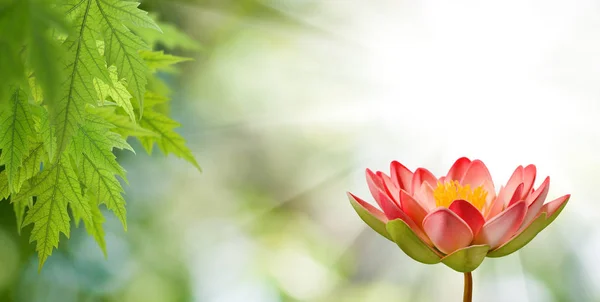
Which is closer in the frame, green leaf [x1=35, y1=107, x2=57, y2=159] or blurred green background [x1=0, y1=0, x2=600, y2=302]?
green leaf [x1=35, y1=107, x2=57, y2=159]

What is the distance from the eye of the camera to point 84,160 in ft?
1.30

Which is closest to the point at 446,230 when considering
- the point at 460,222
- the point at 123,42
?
the point at 460,222

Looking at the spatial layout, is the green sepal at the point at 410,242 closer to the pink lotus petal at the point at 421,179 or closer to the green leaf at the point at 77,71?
the pink lotus petal at the point at 421,179

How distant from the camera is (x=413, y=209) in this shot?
0.40m

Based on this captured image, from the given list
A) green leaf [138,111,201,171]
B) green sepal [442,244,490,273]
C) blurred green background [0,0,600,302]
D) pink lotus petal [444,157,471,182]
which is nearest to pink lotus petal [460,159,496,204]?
pink lotus petal [444,157,471,182]

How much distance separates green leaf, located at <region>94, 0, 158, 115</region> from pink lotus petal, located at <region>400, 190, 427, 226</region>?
0.19m

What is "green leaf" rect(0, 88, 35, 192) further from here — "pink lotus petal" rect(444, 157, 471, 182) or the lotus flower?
"pink lotus petal" rect(444, 157, 471, 182)

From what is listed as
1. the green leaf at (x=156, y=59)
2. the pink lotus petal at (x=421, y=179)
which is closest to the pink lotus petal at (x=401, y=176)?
the pink lotus petal at (x=421, y=179)

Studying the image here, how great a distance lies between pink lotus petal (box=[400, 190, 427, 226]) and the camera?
0.40m

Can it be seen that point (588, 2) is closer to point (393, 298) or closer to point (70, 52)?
point (393, 298)

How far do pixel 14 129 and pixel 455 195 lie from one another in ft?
1.02

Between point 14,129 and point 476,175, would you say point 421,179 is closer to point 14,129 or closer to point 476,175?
point 476,175

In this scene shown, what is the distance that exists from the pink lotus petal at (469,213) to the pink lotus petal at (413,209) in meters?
0.03

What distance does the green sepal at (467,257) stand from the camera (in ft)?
1.18
